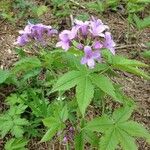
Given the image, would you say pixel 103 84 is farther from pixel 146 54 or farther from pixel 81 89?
pixel 146 54

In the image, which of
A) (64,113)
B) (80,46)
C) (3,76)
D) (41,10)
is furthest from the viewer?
(41,10)

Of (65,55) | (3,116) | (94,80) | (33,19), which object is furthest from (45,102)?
(33,19)

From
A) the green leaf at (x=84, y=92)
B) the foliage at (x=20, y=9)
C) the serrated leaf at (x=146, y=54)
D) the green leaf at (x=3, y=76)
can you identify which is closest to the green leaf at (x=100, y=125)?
the green leaf at (x=84, y=92)

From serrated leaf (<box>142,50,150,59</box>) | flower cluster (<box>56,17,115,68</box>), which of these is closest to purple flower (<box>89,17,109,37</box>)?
flower cluster (<box>56,17,115,68</box>)

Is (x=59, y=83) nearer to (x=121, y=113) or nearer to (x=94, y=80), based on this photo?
(x=94, y=80)

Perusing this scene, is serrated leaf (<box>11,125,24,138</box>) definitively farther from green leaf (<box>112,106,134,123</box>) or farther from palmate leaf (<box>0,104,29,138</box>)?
green leaf (<box>112,106,134,123</box>)

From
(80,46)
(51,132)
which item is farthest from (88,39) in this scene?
(51,132)
